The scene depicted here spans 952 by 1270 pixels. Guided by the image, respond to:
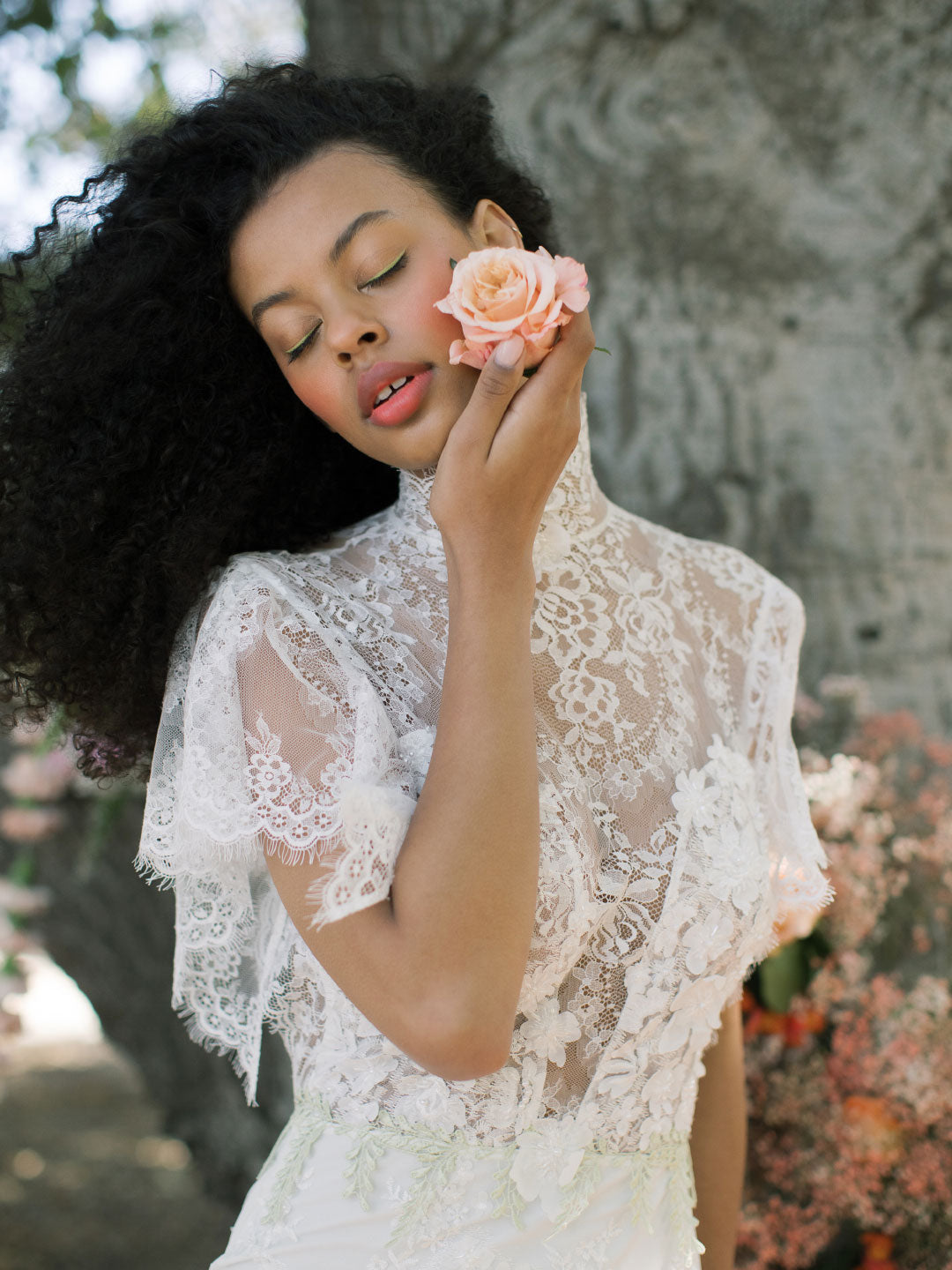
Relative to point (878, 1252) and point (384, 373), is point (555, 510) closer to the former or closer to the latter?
point (384, 373)

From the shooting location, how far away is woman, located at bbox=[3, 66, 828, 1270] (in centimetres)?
141

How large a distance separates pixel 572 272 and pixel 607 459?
1.27m

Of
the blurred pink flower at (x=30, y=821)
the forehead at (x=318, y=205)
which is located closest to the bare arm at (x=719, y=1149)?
the forehead at (x=318, y=205)

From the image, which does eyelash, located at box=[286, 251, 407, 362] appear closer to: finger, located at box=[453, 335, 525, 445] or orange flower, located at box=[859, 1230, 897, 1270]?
finger, located at box=[453, 335, 525, 445]

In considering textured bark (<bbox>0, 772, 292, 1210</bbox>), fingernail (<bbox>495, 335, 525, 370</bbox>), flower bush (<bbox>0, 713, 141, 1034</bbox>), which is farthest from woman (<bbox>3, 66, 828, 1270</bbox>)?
textured bark (<bbox>0, 772, 292, 1210</bbox>)

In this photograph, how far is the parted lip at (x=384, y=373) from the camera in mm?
1614

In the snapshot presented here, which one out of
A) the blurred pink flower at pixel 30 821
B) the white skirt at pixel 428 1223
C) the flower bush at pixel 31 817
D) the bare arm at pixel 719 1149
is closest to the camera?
the white skirt at pixel 428 1223

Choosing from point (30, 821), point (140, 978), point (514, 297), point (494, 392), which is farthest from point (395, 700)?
point (140, 978)

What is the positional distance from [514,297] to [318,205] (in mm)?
413

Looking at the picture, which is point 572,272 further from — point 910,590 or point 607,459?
point 910,590

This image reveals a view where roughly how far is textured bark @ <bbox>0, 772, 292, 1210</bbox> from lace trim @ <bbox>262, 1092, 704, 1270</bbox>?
63.3 inches

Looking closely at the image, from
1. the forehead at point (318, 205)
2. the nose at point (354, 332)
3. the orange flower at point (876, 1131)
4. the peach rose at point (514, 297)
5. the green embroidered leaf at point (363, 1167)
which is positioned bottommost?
the orange flower at point (876, 1131)

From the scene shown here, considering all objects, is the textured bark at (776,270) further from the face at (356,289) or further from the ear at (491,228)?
the face at (356,289)

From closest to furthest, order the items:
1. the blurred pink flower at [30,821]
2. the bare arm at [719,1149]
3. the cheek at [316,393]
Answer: the cheek at [316,393]
the bare arm at [719,1149]
the blurred pink flower at [30,821]
